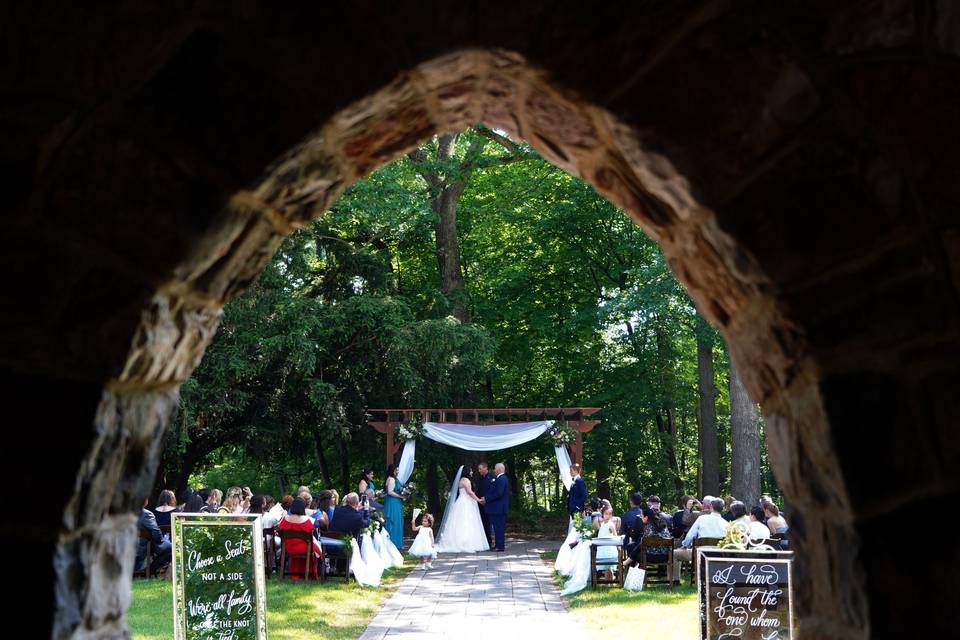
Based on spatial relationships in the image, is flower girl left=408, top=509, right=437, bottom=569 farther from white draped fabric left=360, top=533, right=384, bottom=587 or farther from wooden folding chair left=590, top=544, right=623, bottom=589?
wooden folding chair left=590, top=544, right=623, bottom=589

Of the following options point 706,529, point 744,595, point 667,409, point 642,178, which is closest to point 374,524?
point 706,529

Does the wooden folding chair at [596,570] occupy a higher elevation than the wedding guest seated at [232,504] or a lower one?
lower

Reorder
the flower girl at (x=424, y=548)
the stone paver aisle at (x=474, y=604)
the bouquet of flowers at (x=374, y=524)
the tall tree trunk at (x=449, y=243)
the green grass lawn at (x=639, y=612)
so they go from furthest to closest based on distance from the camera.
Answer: the tall tree trunk at (x=449, y=243) < the flower girl at (x=424, y=548) < the bouquet of flowers at (x=374, y=524) < the stone paver aisle at (x=474, y=604) < the green grass lawn at (x=639, y=612)

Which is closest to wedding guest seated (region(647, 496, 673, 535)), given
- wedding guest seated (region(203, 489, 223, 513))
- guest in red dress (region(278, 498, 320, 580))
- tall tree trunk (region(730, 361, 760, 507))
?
guest in red dress (region(278, 498, 320, 580))

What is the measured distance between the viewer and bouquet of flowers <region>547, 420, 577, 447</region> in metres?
22.0

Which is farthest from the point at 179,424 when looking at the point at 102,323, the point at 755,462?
the point at 102,323

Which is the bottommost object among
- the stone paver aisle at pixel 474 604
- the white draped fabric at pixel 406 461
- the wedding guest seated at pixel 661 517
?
the stone paver aisle at pixel 474 604

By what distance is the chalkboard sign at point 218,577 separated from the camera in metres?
8.08

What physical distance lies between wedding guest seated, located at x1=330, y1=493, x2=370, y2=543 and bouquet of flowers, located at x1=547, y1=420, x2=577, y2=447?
7477mm

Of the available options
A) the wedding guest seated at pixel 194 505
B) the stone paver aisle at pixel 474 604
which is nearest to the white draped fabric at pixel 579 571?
the stone paver aisle at pixel 474 604

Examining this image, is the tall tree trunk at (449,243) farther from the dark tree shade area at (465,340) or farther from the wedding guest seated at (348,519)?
the wedding guest seated at (348,519)

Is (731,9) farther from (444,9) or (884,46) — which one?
(444,9)

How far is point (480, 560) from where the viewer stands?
765 inches

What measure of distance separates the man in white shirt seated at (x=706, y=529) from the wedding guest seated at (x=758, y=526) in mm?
489
